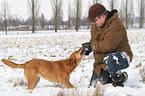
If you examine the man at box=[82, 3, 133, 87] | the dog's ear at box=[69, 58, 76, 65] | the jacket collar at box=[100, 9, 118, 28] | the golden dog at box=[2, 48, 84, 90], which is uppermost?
the jacket collar at box=[100, 9, 118, 28]

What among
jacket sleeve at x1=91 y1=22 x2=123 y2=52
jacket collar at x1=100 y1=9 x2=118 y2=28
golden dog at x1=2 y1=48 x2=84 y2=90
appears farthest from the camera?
golden dog at x1=2 y1=48 x2=84 y2=90

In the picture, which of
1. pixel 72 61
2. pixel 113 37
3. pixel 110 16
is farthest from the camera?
pixel 72 61

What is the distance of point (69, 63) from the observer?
317 cm

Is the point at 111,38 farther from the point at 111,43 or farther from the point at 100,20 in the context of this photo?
the point at 100,20

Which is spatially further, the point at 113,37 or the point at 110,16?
the point at 110,16

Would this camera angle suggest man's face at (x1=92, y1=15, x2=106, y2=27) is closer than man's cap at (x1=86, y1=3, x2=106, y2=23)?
No

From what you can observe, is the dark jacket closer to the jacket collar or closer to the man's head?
the jacket collar

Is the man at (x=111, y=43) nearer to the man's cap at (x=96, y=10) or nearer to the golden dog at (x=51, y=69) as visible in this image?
the man's cap at (x=96, y=10)

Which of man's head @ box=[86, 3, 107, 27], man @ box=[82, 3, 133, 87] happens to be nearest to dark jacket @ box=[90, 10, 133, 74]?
man @ box=[82, 3, 133, 87]

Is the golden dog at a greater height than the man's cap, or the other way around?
the man's cap

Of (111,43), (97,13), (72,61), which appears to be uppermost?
(97,13)

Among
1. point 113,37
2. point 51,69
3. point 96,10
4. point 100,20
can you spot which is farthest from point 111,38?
point 51,69

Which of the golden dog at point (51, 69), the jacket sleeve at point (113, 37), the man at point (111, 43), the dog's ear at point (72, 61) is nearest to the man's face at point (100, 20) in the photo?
the man at point (111, 43)

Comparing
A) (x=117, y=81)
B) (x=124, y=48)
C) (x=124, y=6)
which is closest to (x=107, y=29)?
(x=124, y=48)
